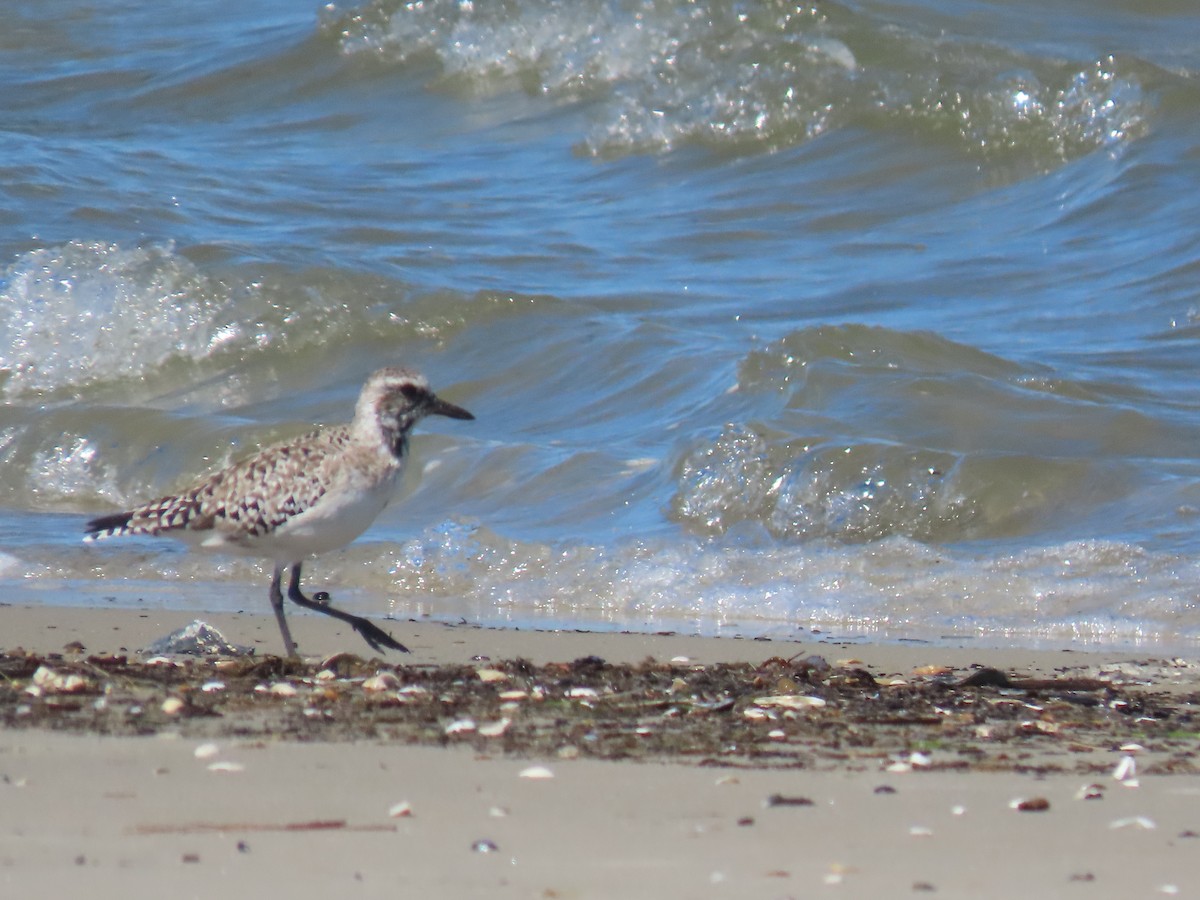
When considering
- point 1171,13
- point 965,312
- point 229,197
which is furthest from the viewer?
point 1171,13

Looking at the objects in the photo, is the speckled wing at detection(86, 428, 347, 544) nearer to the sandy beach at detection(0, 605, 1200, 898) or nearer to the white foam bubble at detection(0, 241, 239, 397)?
the sandy beach at detection(0, 605, 1200, 898)

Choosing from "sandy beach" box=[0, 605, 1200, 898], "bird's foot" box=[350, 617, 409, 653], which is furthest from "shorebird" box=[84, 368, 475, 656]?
"sandy beach" box=[0, 605, 1200, 898]

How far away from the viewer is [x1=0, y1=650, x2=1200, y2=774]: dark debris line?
13.2 feet

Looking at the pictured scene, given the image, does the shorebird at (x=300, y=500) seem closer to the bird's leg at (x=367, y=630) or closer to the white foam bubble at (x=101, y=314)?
the bird's leg at (x=367, y=630)

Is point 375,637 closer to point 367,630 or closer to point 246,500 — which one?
point 367,630

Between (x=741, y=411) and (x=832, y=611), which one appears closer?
(x=832, y=611)

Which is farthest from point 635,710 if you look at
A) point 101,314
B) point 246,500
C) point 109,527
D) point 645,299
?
point 101,314

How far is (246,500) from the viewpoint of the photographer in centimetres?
582

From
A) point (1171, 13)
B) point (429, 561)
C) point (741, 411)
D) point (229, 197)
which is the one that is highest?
point (1171, 13)

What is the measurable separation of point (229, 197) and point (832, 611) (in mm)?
8507

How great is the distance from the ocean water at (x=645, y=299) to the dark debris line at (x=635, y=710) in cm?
149

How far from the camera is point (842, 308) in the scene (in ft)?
36.6

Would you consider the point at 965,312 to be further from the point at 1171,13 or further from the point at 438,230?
the point at 1171,13

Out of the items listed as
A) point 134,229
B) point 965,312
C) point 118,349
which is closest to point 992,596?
point 965,312
